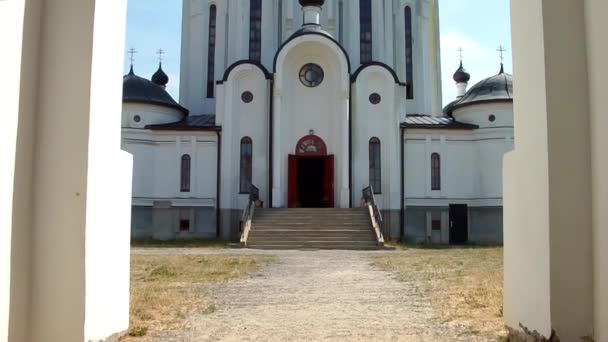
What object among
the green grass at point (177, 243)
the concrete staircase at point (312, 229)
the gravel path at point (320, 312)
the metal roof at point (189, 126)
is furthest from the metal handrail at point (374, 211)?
the gravel path at point (320, 312)

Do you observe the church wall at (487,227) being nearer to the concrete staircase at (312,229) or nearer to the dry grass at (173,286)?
the concrete staircase at (312,229)

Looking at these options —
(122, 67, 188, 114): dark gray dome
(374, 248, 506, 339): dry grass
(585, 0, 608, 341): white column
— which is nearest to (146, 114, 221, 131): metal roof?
(122, 67, 188, 114): dark gray dome

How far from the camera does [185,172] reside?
90.3 feet

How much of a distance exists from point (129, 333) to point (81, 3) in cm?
301

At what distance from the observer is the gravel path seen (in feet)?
19.0

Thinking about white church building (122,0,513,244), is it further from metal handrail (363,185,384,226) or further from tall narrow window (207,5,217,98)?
tall narrow window (207,5,217,98)

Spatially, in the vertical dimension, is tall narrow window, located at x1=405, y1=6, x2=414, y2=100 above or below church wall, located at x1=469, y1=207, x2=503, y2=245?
above

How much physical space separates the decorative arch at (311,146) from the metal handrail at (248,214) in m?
2.57

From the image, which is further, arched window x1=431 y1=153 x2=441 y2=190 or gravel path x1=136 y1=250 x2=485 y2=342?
arched window x1=431 y1=153 x2=441 y2=190

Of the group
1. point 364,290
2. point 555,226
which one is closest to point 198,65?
point 364,290

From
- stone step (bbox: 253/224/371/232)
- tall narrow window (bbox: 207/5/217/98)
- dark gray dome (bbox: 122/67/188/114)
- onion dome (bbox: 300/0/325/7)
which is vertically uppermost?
onion dome (bbox: 300/0/325/7)

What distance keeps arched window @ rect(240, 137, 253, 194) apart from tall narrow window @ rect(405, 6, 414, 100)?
832 cm

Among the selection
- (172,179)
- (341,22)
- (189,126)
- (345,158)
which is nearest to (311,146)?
(345,158)

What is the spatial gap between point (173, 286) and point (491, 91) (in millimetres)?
21425
